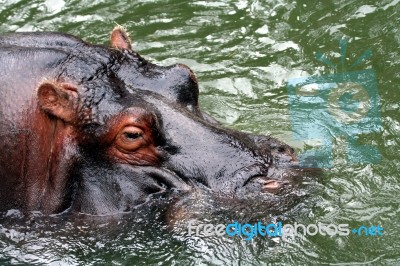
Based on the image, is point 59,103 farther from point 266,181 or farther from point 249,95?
point 249,95

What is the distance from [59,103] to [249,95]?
10.8 feet

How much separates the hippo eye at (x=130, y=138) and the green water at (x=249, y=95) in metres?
0.49

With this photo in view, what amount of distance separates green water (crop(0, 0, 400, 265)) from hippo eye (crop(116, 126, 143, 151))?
0.49m

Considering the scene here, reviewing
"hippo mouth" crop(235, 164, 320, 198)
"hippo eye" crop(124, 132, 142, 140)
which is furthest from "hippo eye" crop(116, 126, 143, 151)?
"hippo mouth" crop(235, 164, 320, 198)

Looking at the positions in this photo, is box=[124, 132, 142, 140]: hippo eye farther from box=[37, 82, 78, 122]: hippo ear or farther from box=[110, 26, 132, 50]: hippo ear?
box=[110, 26, 132, 50]: hippo ear

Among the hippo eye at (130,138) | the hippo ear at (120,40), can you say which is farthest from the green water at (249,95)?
the hippo ear at (120,40)

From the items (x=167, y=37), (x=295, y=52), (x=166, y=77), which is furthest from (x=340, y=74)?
(x=166, y=77)

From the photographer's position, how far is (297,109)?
7770 millimetres

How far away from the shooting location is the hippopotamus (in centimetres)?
Answer: 527

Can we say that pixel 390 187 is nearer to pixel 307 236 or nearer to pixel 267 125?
pixel 307 236

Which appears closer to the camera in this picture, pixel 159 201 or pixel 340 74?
pixel 159 201

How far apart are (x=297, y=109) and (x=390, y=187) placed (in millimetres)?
1811

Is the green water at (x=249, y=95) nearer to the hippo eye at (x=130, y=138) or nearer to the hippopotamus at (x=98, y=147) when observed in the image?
the hippopotamus at (x=98, y=147)

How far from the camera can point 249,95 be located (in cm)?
818
